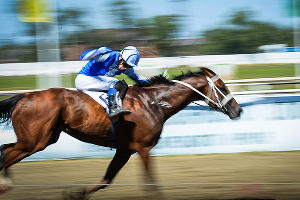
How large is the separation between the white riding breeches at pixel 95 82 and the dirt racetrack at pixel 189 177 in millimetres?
1416

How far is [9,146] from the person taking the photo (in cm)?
520

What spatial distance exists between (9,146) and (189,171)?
3.14 metres

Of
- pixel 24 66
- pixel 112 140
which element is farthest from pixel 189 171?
pixel 24 66

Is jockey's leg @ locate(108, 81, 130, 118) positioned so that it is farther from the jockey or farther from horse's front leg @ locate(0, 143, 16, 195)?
horse's front leg @ locate(0, 143, 16, 195)

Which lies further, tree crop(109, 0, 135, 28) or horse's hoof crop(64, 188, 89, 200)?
tree crop(109, 0, 135, 28)

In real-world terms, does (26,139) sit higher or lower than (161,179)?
higher

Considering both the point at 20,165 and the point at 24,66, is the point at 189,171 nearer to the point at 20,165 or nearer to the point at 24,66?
the point at 20,165

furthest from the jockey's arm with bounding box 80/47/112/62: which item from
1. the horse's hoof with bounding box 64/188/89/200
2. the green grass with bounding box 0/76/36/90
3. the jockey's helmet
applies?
the green grass with bounding box 0/76/36/90

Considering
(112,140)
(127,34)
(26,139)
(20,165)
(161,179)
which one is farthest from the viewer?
(127,34)

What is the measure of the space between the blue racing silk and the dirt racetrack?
63.0 inches

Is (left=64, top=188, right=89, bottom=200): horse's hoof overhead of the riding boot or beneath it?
beneath

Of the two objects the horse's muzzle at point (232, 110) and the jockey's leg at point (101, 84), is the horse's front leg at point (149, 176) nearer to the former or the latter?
the jockey's leg at point (101, 84)

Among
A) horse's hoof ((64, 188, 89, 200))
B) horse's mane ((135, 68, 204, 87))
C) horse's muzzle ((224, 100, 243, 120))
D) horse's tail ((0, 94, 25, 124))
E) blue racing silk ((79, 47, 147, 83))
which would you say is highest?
blue racing silk ((79, 47, 147, 83))

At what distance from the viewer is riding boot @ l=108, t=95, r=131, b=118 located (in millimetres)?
5289
